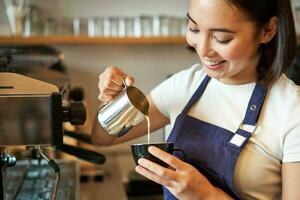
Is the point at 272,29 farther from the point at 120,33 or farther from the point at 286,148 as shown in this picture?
the point at 120,33

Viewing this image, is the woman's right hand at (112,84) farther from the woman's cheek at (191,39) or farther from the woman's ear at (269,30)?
the woman's ear at (269,30)

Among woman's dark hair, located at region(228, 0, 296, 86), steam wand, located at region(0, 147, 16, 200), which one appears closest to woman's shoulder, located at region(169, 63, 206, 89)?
woman's dark hair, located at region(228, 0, 296, 86)

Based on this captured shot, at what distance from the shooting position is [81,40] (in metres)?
1.65

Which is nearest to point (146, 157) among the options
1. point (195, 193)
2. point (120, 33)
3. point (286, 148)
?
point (195, 193)

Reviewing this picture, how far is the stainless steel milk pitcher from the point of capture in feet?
2.45

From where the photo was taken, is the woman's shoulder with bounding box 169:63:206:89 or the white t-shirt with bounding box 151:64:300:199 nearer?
the white t-shirt with bounding box 151:64:300:199

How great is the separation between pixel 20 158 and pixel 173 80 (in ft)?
1.66

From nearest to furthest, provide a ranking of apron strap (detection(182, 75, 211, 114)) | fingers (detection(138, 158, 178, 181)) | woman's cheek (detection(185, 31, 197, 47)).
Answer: fingers (detection(138, 158, 178, 181))
woman's cheek (detection(185, 31, 197, 47))
apron strap (detection(182, 75, 211, 114))

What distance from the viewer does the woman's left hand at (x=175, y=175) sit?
2.27ft

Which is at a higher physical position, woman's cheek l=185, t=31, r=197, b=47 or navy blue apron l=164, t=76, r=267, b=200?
woman's cheek l=185, t=31, r=197, b=47

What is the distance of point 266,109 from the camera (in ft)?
2.69

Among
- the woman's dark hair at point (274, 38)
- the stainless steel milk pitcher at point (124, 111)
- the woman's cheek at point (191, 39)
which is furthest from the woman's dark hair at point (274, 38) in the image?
the stainless steel milk pitcher at point (124, 111)

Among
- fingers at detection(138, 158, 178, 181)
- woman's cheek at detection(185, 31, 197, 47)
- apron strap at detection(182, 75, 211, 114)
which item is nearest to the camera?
fingers at detection(138, 158, 178, 181)

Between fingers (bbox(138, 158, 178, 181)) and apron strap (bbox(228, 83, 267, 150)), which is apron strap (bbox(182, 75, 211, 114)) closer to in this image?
apron strap (bbox(228, 83, 267, 150))
